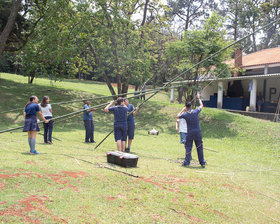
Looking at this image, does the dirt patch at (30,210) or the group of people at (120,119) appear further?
the group of people at (120,119)

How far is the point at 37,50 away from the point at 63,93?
555 centimetres

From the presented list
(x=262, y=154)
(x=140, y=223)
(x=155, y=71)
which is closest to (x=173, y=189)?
(x=140, y=223)

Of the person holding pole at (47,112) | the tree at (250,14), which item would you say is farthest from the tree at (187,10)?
the person holding pole at (47,112)

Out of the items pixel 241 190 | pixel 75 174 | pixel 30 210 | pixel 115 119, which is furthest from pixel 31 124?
pixel 241 190

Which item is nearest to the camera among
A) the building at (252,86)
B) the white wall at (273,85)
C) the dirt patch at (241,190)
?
the dirt patch at (241,190)

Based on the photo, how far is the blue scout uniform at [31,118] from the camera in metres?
7.52

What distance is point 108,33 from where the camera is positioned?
18.6 meters

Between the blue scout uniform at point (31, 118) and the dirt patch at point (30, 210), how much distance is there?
10.9 feet

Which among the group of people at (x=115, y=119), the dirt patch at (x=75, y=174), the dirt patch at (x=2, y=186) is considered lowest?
the dirt patch at (x=75, y=174)

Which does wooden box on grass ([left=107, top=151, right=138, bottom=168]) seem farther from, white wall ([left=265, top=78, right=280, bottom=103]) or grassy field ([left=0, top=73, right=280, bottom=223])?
white wall ([left=265, top=78, right=280, bottom=103])

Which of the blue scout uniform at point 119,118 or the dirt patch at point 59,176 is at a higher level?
the blue scout uniform at point 119,118

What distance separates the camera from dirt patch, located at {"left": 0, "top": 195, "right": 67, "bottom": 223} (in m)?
3.91

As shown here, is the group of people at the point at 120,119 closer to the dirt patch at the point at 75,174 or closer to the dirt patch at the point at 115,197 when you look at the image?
the dirt patch at the point at 75,174

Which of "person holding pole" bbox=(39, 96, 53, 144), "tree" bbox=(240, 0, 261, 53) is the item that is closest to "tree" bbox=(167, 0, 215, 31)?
"tree" bbox=(240, 0, 261, 53)
